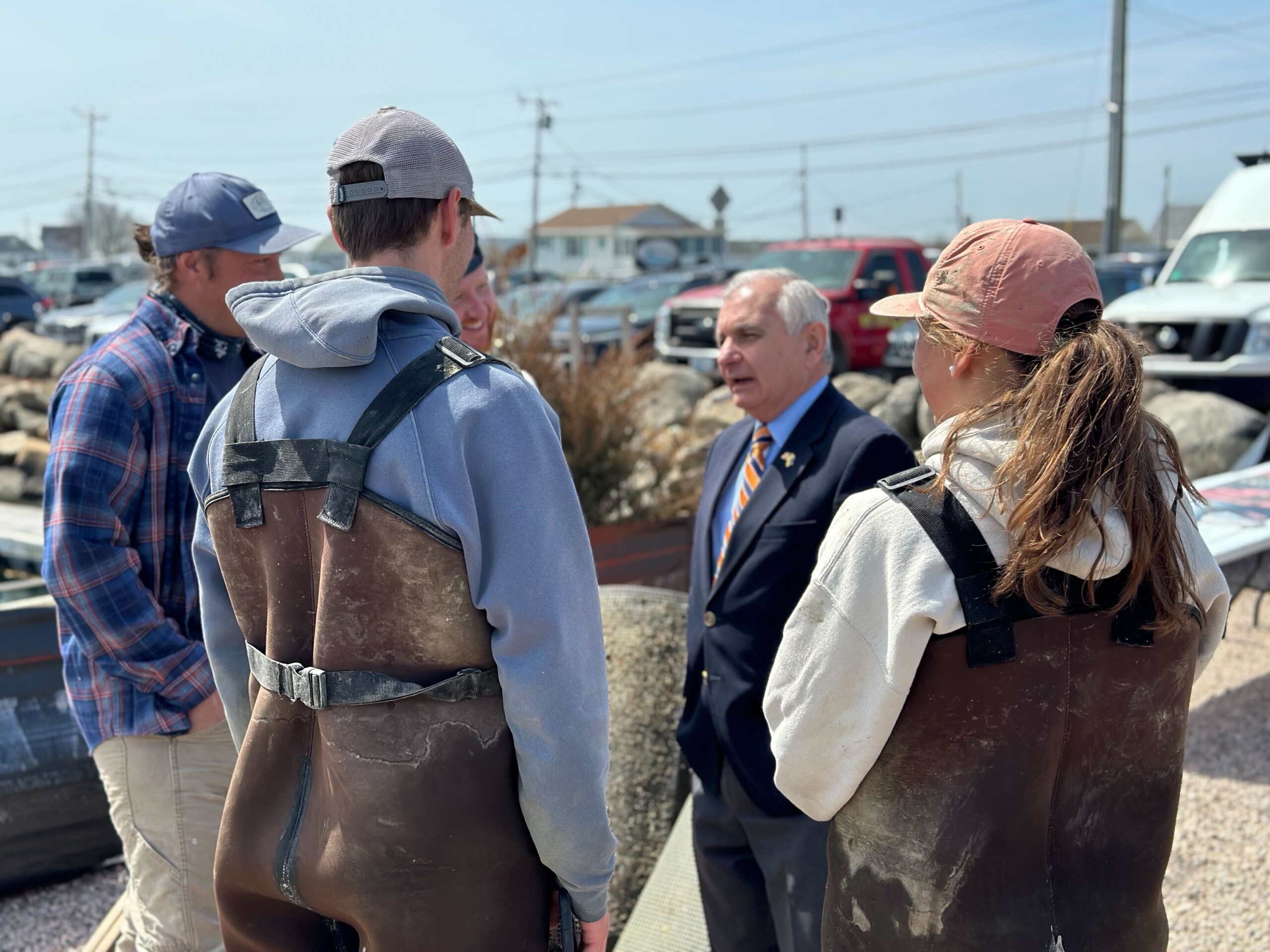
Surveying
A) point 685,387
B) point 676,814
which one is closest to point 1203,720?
point 676,814

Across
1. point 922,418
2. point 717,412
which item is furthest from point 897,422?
point 717,412

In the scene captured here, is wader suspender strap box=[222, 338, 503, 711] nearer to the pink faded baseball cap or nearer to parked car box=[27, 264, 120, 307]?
the pink faded baseball cap

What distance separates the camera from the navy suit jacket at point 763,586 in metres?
2.80

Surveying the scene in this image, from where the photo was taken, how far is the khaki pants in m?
2.54

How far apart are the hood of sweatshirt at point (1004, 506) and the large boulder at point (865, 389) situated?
9462 millimetres

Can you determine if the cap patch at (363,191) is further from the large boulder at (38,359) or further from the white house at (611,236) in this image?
the white house at (611,236)

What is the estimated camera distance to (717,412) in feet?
34.1

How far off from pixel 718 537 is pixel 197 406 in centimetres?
144

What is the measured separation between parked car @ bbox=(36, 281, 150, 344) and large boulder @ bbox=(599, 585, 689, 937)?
756 inches

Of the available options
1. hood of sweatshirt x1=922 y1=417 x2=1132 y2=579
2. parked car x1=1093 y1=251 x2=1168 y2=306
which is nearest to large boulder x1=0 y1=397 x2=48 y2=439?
parked car x1=1093 y1=251 x2=1168 y2=306

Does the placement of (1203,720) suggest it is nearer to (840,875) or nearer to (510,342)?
(840,875)

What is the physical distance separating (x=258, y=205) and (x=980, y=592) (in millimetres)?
2122

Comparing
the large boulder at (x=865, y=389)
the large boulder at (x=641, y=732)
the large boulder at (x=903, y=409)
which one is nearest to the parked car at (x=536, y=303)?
the large boulder at (x=865, y=389)

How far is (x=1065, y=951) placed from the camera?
5.79 feet
